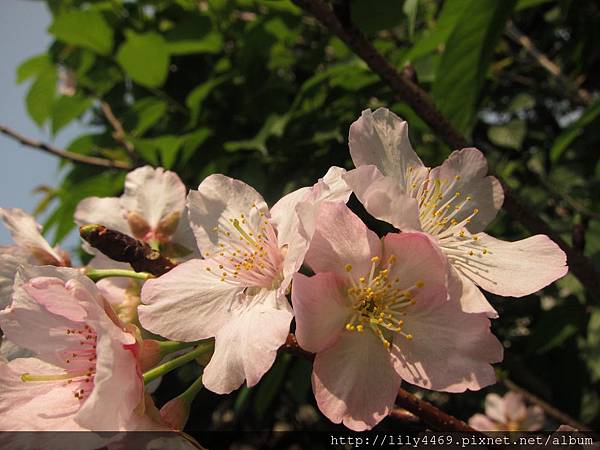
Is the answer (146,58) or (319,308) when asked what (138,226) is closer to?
(319,308)

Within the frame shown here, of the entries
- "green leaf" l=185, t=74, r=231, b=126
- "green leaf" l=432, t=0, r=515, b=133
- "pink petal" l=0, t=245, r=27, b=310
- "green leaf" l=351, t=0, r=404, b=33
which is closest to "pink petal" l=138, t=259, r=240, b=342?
"pink petal" l=0, t=245, r=27, b=310

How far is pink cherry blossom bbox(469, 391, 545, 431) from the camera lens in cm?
206

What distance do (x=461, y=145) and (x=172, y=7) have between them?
1662 mm

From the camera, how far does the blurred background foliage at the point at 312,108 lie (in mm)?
1432

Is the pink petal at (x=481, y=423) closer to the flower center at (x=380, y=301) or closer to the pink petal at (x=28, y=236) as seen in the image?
the flower center at (x=380, y=301)

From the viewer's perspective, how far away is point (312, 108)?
1.60m

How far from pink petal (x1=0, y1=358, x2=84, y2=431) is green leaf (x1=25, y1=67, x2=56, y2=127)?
177cm

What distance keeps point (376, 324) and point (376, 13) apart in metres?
1.02

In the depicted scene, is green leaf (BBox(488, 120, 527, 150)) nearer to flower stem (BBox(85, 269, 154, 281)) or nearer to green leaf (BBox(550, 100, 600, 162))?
green leaf (BBox(550, 100, 600, 162))

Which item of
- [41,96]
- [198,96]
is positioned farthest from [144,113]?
[41,96]

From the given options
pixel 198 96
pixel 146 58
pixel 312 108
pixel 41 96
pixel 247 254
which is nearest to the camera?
pixel 247 254

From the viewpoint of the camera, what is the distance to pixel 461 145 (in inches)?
43.3

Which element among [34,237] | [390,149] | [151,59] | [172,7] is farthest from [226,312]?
[172,7]

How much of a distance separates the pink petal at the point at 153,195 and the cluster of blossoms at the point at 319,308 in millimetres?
222
